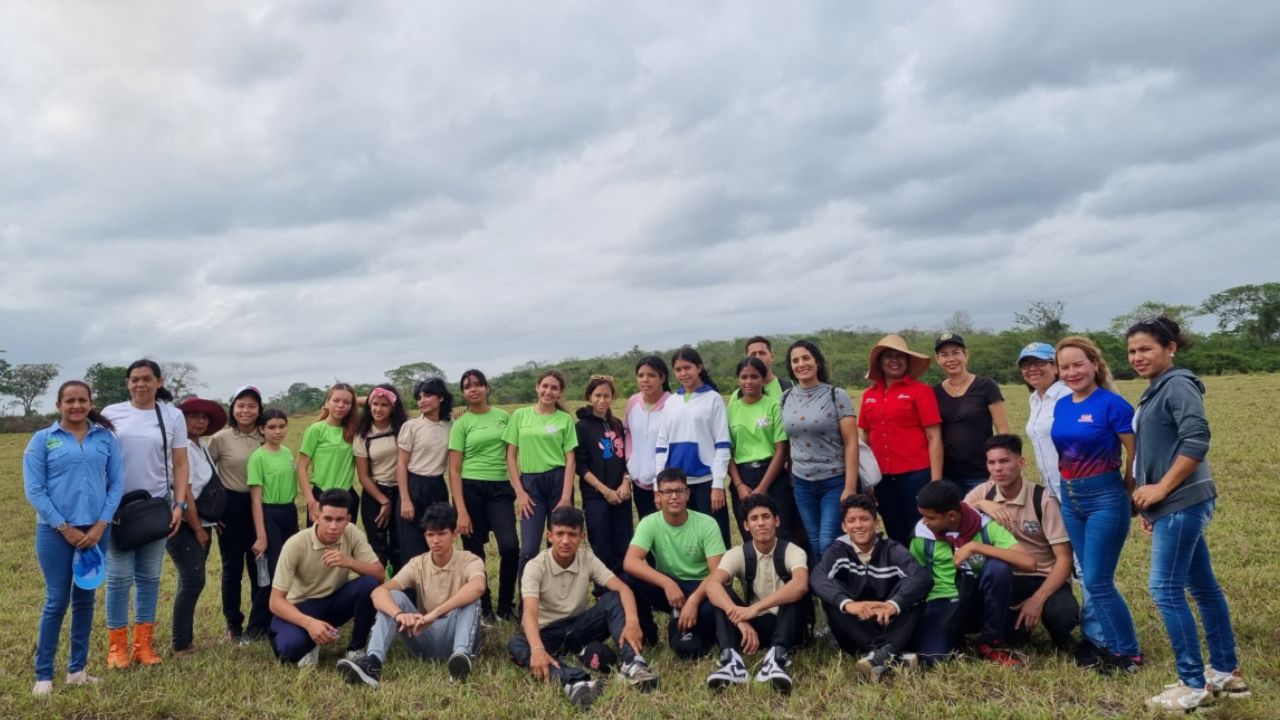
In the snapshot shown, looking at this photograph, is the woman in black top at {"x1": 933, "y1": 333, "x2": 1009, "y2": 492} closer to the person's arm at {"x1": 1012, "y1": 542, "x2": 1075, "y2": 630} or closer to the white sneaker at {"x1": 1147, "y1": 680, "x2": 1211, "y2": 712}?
the person's arm at {"x1": 1012, "y1": 542, "x2": 1075, "y2": 630}

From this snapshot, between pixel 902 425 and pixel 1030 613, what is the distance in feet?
4.89

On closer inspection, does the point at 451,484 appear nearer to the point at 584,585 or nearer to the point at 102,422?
the point at 584,585

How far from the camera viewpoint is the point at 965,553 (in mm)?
5383

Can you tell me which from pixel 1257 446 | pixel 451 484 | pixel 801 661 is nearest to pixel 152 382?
pixel 451 484

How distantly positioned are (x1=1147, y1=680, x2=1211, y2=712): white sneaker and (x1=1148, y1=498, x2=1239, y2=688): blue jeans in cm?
4

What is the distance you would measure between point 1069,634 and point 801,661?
1.74 metres

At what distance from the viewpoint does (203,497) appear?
6402 millimetres

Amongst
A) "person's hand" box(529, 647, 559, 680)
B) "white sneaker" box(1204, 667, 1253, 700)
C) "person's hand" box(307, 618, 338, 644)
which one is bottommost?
"white sneaker" box(1204, 667, 1253, 700)

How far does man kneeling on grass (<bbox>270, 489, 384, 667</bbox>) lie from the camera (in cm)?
580

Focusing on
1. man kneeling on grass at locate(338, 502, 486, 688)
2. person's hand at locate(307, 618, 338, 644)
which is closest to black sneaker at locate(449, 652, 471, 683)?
man kneeling on grass at locate(338, 502, 486, 688)

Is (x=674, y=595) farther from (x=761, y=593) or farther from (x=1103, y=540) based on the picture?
(x=1103, y=540)

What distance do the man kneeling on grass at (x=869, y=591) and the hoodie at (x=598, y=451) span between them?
2.03m

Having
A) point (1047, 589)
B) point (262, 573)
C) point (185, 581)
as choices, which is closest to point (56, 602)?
point (185, 581)

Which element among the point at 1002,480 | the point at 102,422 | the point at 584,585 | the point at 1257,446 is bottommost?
the point at 1257,446
